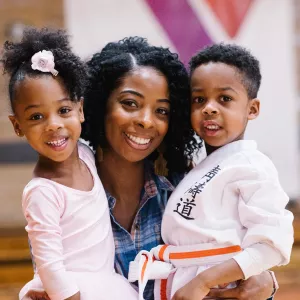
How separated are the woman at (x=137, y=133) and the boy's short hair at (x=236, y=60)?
0.10m

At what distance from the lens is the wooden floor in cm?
437

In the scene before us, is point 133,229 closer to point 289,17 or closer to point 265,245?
point 265,245

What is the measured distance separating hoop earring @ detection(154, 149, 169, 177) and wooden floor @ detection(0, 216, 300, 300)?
2.43 metres

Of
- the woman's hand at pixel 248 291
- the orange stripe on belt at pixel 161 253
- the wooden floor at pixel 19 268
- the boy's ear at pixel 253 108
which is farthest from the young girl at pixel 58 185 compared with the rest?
the wooden floor at pixel 19 268

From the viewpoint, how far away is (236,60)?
6.24ft

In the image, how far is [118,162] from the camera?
2.05 metres

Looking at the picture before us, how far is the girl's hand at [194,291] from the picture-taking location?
5.47 feet

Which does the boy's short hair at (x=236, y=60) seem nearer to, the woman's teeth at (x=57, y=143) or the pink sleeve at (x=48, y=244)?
the woman's teeth at (x=57, y=143)

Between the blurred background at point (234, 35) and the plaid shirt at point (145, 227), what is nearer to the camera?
the plaid shirt at point (145, 227)

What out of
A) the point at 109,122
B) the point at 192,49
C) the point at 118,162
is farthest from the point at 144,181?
the point at 192,49

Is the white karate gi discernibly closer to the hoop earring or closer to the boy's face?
the boy's face

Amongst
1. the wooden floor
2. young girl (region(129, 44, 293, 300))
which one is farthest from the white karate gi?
the wooden floor

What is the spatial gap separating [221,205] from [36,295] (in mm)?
585

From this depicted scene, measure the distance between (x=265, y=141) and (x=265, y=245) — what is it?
303 cm
